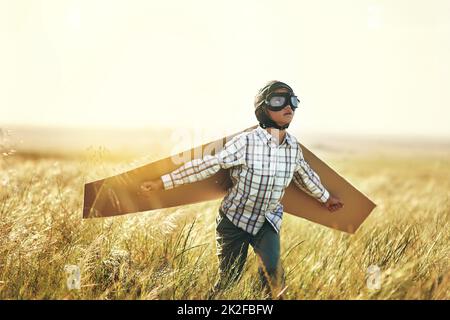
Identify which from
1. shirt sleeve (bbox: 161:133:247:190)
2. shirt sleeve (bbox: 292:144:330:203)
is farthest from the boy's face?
shirt sleeve (bbox: 292:144:330:203)

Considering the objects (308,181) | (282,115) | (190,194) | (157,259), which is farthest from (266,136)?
(157,259)

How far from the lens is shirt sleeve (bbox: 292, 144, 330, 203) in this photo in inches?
130

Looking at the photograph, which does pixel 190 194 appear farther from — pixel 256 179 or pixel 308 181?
pixel 308 181

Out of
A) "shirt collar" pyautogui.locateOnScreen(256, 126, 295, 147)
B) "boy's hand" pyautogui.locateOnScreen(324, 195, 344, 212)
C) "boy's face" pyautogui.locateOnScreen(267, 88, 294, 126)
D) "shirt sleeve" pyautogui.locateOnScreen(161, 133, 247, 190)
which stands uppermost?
"boy's face" pyautogui.locateOnScreen(267, 88, 294, 126)

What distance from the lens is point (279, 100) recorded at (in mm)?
3045

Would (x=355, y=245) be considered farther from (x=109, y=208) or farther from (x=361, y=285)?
(x=109, y=208)

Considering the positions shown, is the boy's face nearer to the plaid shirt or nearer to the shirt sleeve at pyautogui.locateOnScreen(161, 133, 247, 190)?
the plaid shirt

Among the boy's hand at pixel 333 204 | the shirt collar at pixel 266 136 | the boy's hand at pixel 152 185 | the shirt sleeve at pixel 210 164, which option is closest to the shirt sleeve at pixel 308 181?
the boy's hand at pixel 333 204

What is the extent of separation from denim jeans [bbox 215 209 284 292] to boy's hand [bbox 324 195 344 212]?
2.27 feet

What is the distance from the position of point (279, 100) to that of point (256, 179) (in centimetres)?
52

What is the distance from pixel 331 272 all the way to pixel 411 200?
188 inches

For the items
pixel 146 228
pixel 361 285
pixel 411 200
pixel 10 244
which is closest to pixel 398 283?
pixel 361 285

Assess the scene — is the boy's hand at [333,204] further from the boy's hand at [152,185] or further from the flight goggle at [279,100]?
the boy's hand at [152,185]

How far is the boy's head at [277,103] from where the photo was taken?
304 centimetres
